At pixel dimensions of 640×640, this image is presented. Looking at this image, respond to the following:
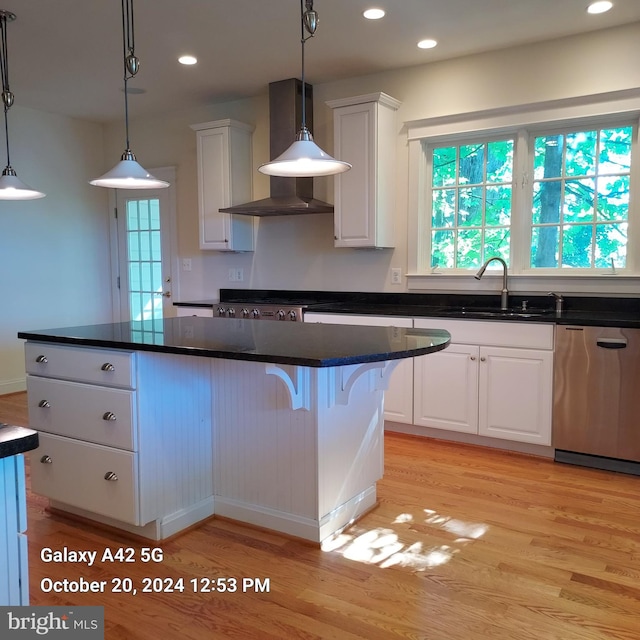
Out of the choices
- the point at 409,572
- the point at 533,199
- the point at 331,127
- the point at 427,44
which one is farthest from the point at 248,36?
the point at 409,572

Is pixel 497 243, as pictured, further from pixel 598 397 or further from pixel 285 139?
pixel 285 139

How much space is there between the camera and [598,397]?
3061 mm

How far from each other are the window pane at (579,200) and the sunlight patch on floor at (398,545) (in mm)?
2205

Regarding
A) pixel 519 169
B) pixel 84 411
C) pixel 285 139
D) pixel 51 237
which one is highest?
pixel 285 139

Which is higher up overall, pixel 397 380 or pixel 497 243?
pixel 497 243

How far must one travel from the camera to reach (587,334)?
307 centimetres

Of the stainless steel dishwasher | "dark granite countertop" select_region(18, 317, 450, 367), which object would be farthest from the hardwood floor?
"dark granite countertop" select_region(18, 317, 450, 367)

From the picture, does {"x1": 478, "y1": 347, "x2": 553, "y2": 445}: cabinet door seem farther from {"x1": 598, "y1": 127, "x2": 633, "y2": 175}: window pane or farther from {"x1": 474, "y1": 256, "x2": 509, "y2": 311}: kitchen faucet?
{"x1": 598, "y1": 127, "x2": 633, "y2": 175}: window pane

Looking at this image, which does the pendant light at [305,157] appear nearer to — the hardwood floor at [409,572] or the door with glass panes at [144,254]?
the hardwood floor at [409,572]

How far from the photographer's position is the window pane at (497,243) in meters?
3.88

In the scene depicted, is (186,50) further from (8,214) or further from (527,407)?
(527,407)

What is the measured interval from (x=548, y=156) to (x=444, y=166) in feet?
2.30

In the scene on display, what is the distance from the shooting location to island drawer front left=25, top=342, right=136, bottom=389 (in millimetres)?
2174

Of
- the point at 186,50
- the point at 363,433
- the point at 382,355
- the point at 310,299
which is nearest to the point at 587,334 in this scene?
the point at 363,433
